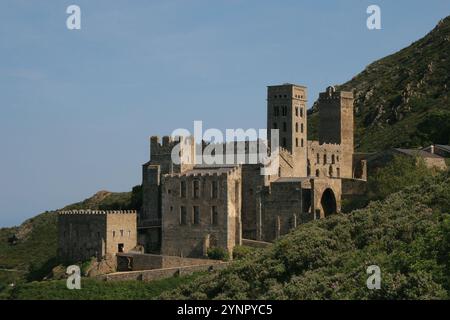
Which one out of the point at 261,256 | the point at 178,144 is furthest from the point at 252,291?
the point at 178,144

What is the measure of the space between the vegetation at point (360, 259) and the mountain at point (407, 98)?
168 feet

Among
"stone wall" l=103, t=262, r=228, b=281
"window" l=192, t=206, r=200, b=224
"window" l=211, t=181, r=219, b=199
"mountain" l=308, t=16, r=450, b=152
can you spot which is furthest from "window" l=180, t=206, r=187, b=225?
"mountain" l=308, t=16, r=450, b=152

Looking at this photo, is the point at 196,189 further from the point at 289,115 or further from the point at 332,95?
the point at 332,95

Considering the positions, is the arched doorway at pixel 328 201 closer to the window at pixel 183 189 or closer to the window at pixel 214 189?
the window at pixel 214 189

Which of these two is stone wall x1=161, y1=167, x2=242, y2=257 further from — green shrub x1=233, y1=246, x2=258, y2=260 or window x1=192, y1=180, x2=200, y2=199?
green shrub x1=233, y1=246, x2=258, y2=260

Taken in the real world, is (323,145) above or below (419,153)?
above

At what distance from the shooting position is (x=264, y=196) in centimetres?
7175

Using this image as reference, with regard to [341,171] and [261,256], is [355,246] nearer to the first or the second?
[261,256]

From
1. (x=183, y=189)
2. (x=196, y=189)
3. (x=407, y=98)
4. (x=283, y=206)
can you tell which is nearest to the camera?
(x=283, y=206)

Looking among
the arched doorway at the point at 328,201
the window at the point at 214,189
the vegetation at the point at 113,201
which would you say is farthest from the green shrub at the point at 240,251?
the vegetation at the point at 113,201

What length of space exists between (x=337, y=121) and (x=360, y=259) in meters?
48.6

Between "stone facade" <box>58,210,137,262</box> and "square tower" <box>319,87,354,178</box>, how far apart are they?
2442 centimetres

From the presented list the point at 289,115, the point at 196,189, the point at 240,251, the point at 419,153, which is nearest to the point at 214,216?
the point at 196,189

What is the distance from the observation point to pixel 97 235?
237 feet
